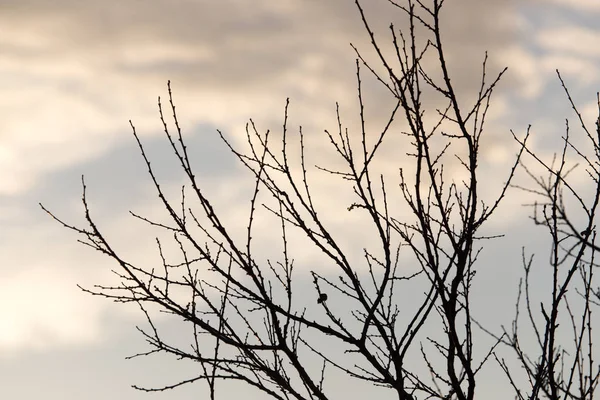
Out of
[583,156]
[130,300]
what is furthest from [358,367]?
[583,156]

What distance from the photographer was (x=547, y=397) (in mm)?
4980

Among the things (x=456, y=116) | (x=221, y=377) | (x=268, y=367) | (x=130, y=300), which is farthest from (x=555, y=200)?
(x=130, y=300)

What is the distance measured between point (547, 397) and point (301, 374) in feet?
5.30

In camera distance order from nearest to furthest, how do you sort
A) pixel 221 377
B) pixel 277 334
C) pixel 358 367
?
pixel 277 334 < pixel 221 377 < pixel 358 367

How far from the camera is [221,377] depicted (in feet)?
16.4

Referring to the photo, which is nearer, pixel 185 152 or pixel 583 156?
pixel 185 152

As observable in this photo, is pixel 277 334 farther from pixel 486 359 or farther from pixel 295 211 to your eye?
pixel 486 359

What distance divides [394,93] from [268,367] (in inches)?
77.4

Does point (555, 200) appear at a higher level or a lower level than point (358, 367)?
higher

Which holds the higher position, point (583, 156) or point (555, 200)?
point (583, 156)

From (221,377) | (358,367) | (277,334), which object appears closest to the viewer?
(277,334)

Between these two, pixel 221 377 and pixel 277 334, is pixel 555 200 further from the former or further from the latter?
pixel 221 377

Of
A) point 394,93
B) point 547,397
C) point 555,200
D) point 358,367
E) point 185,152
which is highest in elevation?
point 394,93

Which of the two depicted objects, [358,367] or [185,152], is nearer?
[185,152]
